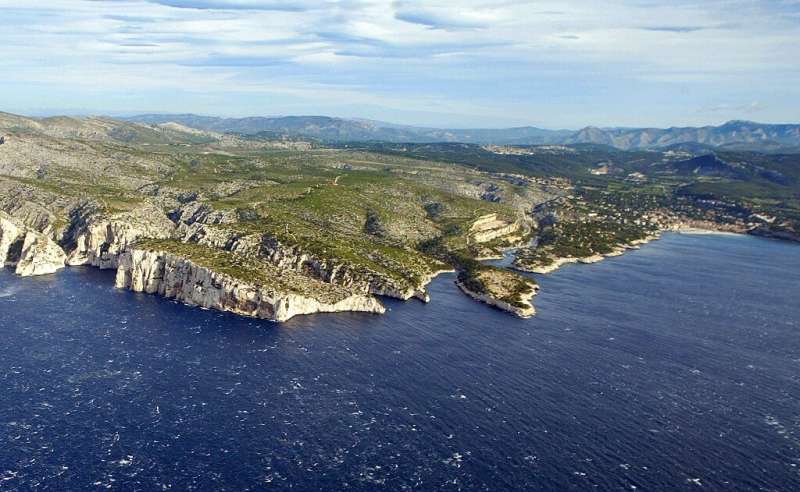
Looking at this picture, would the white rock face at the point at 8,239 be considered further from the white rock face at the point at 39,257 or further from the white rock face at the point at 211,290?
the white rock face at the point at 211,290

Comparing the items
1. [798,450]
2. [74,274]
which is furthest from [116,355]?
[798,450]

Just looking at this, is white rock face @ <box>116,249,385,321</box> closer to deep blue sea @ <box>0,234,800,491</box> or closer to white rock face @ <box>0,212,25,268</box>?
deep blue sea @ <box>0,234,800,491</box>

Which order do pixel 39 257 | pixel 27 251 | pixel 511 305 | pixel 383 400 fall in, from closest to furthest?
pixel 383 400 → pixel 511 305 → pixel 39 257 → pixel 27 251

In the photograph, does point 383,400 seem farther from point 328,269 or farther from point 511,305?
point 328,269

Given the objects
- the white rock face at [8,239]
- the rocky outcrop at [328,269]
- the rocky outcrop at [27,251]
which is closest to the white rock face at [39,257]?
the rocky outcrop at [27,251]

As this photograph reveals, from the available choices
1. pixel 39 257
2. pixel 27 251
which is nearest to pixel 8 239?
pixel 27 251


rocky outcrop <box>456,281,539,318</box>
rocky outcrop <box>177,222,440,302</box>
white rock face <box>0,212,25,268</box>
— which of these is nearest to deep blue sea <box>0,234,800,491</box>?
rocky outcrop <box>456,281,539,318</box>
